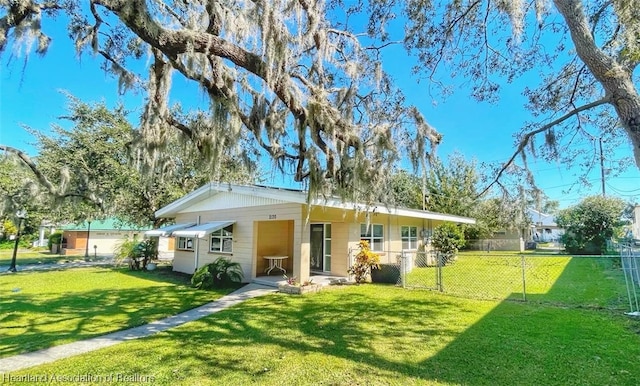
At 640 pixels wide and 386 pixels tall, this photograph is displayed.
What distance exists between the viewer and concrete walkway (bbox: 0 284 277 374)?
431 cm

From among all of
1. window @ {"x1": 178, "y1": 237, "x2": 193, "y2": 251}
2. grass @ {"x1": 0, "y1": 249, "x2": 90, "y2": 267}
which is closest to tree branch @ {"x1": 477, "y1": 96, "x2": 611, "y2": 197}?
window @ {"x1": 178, "y1": 237, "x2": 193, "y2": 251}

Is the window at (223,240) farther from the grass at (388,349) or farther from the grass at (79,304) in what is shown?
the grass at (388,349)

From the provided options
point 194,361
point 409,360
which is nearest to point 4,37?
point 194,361

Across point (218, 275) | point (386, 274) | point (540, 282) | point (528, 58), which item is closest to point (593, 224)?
point (540, 282)

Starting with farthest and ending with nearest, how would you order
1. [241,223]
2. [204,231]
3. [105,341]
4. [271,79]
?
1. [241,223]
2. [204,231]
3. [105,341]
4. [271,79]

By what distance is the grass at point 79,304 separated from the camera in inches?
218

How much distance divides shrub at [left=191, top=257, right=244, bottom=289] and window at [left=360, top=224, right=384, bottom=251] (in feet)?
14.8

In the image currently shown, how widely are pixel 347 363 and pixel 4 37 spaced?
587cm

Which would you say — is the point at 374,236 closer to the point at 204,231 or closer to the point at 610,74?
the point at 204,231

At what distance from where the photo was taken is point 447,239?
49.7 ft

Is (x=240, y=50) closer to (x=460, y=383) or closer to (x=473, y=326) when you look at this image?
(x=460, y=383)

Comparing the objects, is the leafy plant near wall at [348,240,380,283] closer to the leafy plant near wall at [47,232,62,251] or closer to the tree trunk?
the tree trunk

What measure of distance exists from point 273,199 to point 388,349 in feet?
21.7

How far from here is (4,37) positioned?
431 cm
